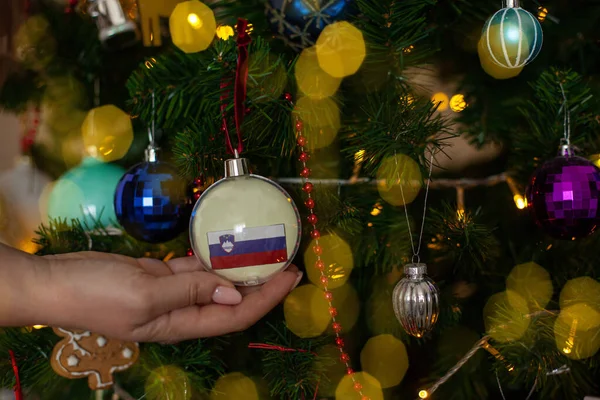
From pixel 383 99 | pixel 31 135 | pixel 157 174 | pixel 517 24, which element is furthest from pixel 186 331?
pixel 31 135

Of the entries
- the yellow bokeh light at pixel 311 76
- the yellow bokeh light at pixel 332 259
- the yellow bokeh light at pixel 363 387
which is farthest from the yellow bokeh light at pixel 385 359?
the yellow bokeh light at pixel 311 76

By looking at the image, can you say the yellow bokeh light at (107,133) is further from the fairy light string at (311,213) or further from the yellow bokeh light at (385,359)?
the yellow bokeh light at (385,359)

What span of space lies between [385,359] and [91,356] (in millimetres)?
394

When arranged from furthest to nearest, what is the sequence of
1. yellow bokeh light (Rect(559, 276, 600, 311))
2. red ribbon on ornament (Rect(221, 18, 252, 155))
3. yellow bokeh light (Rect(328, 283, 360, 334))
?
yellow bokeh light (Rect(328, 283, 360, 334)) → yellow bokeh light (Rect(559, 276, 600, 311)) → red ribbon on ornament (Rect(221, 18, 252, 155))

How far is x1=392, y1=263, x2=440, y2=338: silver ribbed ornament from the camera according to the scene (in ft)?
1.79

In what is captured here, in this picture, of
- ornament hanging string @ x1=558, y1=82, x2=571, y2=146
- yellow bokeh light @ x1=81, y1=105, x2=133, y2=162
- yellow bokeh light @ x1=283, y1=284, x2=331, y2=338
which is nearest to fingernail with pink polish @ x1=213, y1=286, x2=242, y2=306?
yellow bokeh light @ x1=283, y1=284, x2=331, y2=338

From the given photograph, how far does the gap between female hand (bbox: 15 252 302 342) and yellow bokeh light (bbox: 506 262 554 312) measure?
301 mm

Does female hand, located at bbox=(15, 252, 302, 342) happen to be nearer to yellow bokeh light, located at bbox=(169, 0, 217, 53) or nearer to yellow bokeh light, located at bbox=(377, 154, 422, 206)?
yellow bokeh light, located at bbox=(377, 154, 422, 206)

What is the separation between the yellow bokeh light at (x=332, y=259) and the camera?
656 millimetres

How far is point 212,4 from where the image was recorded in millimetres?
636

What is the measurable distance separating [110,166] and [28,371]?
306 millimetres

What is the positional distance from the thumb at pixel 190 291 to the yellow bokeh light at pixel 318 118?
191 millimetres

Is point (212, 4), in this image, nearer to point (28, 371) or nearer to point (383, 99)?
point (383, 99)

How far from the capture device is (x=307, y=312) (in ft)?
2.17
